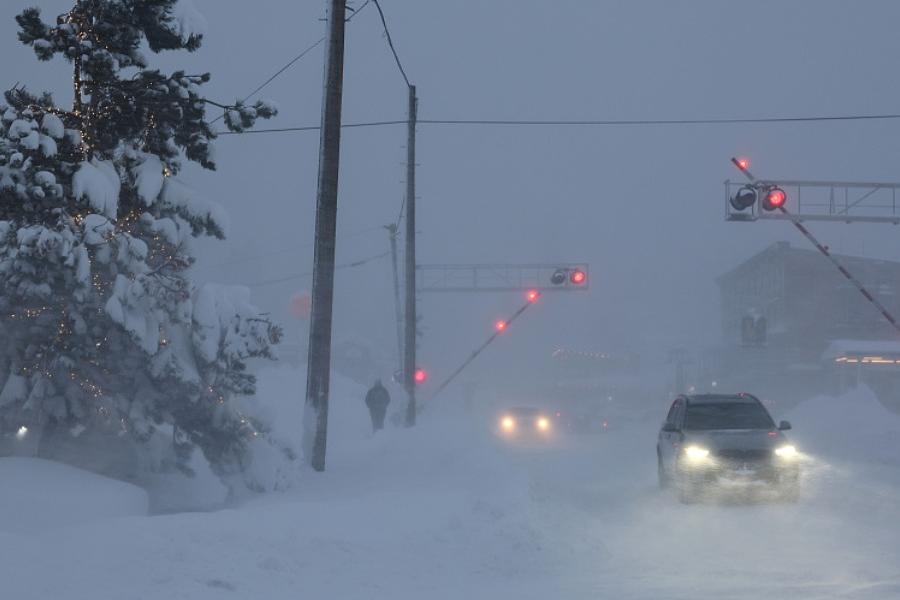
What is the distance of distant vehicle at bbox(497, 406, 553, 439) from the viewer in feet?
124

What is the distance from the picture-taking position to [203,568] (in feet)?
28.9

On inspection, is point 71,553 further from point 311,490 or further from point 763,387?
point 763,387

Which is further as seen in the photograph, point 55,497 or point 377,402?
point 377,402

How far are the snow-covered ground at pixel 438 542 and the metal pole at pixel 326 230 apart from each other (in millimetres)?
1292

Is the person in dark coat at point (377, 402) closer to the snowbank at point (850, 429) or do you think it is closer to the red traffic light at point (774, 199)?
the snowbank at point (850, 429)

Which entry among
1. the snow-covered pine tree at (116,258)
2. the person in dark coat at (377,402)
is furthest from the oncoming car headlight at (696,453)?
the person in dark coat at (377,402)

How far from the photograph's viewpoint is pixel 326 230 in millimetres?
15984

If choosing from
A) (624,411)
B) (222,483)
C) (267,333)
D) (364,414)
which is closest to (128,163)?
(267,333)

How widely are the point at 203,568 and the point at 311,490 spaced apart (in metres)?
6.41

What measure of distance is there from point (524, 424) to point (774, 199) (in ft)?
52.0

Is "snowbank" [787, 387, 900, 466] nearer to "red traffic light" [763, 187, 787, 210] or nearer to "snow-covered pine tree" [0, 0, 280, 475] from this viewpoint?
"red traffic light" [763, 187, 787, 210]

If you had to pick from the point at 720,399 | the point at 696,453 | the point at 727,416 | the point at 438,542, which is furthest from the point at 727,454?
the point at 438,542

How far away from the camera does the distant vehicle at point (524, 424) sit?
3775 centimetres

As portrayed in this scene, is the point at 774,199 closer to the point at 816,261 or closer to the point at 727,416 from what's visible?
the point at 727,416
